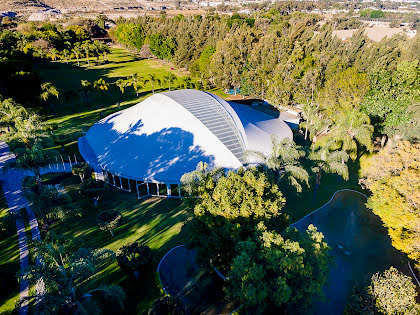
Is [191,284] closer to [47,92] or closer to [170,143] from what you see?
[170,143]

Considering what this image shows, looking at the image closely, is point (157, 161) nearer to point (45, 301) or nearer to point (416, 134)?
point (45, 301)

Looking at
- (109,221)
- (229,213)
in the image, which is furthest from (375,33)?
(109,221)

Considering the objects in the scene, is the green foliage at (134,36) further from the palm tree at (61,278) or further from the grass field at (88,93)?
the palm tree at (61,278)

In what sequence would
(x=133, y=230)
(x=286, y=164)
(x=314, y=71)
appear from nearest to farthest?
(x=286, y=164) < (x=133, y=230) < (x=314, y=71)

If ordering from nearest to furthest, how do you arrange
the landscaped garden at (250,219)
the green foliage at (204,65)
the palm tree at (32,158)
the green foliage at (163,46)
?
the landscaped garden at (250,219) → the palm tree at (32,158) → the green foliage at (204,65) → the green foliage at (163,46)

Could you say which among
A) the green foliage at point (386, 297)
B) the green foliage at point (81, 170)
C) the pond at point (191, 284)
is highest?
the green foliage at point (386, 297)

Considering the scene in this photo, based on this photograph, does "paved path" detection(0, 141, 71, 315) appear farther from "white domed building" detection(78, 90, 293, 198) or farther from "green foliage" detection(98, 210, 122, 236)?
"white domed building" detection(78, 90, 293, 198)

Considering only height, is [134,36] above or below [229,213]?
above

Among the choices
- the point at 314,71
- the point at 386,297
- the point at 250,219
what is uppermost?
the point at 314,71

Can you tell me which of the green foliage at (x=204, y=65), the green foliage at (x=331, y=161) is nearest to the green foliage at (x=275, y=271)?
the green foliage at (x=331, y=161)
